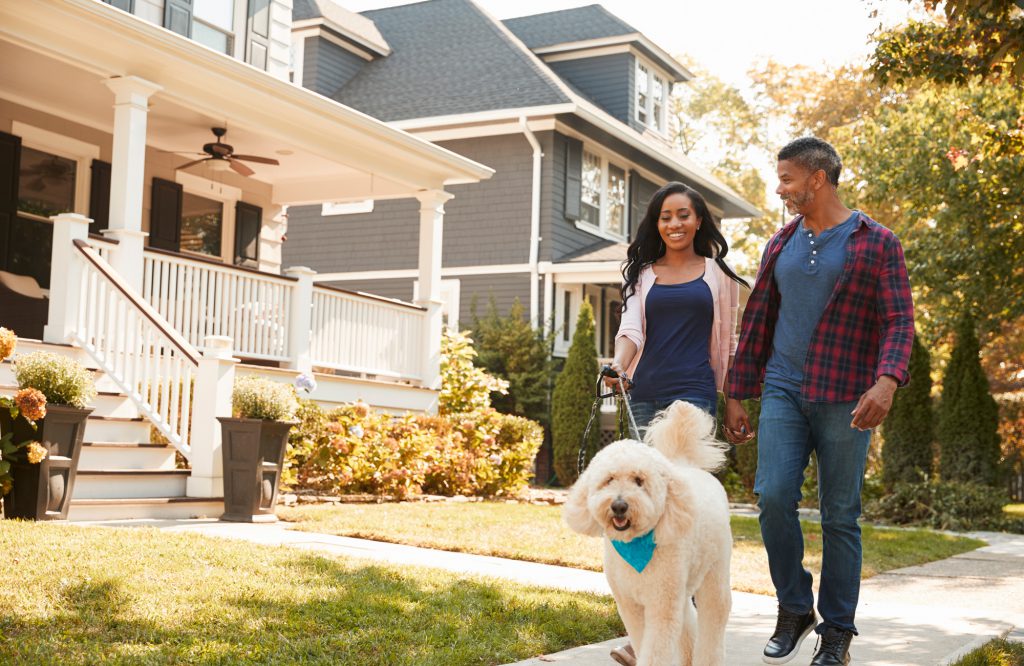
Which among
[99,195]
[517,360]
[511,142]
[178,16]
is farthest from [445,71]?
[99,195]

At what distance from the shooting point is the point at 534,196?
20984mm

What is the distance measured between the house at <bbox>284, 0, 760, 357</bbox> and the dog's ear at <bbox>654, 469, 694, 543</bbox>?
654 inches

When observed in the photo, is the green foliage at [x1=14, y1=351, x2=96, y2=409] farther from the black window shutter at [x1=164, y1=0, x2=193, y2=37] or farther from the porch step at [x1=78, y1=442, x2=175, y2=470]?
the black window shutter at [x1=164, y1=0, x2=193, y2=37]

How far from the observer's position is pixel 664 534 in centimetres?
362

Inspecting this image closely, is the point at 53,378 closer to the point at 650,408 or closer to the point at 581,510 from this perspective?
the point at 650,408

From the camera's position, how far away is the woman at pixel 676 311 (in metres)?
4.62

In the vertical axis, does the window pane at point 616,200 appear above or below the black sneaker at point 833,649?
above

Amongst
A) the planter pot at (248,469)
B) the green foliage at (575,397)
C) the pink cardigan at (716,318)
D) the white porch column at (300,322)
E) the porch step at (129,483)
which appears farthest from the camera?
the green foliage at (575,397)

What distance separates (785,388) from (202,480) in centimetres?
582

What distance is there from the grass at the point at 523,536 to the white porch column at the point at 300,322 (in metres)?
2.49

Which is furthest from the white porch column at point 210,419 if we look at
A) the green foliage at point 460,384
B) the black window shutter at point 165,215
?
the green foliage at point 460,384

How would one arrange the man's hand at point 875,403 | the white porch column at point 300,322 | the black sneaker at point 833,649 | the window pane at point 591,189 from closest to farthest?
the man's hand at point 875,403 → the black sneaker at point 833,649 → the white porch column at point 300,322 → the window pane at point 591,189

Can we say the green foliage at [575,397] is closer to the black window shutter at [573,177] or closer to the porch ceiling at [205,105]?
the black window shutter at [573,177]

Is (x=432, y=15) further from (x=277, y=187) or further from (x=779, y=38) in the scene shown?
→ (x=779, y=38)
